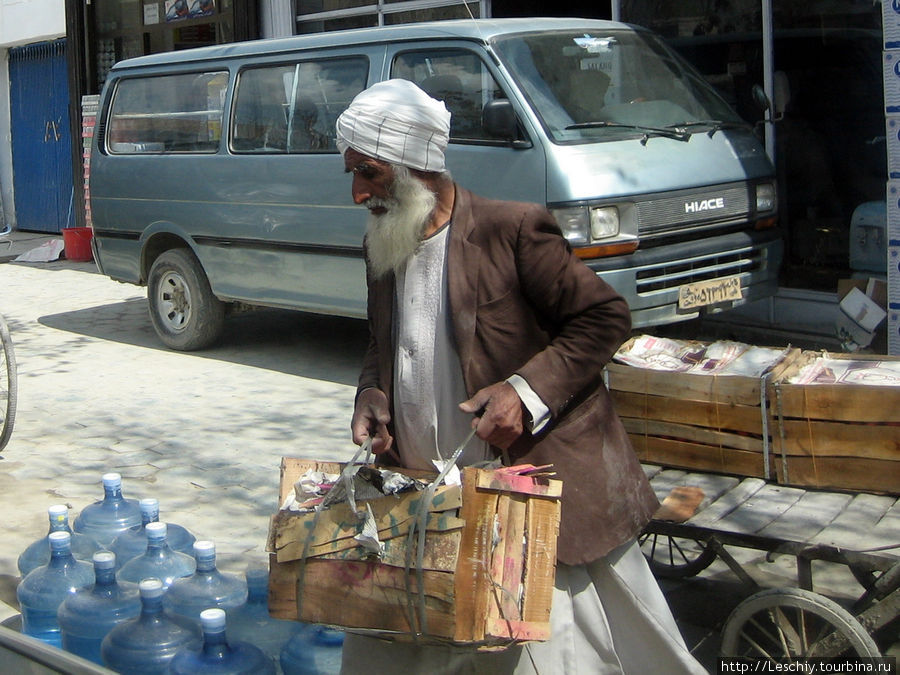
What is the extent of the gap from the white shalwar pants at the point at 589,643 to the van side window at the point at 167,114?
6.07m

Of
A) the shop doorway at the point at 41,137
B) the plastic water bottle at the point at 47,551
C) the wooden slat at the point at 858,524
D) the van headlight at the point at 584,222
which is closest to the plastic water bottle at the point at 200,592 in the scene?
the plastic water bottle at the point at 47,551

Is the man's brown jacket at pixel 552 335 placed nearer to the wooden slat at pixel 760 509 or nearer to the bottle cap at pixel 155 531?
the wooden slat at pixel 760 509

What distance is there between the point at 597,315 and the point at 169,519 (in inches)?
118

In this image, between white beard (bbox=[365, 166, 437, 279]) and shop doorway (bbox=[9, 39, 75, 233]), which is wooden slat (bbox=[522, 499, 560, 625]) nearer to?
white beard (bbox=[365, 166, 437, 279])

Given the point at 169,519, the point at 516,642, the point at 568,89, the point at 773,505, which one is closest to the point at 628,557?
the point at 516,642

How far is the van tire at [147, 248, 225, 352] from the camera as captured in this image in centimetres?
829

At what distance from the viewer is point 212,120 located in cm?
812

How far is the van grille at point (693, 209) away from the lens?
6.11 m

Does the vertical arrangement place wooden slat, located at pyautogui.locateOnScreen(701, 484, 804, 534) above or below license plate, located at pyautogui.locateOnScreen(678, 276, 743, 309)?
below

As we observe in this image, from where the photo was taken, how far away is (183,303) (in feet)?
27.8

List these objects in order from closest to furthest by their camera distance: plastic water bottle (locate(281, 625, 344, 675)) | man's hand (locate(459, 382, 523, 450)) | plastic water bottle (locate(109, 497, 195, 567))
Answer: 1. man's hand (locate(459, 382, 523, 450))
2. plastic water bottle (locate(281, 625, 344, 675))
3. plastic water bottle (locate(109, 497, 195, 567))

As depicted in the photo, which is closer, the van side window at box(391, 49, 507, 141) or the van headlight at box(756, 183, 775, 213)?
the van side window at box(391, 49, 507, 141)

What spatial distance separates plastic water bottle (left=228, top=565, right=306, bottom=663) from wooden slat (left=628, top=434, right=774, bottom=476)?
128cm

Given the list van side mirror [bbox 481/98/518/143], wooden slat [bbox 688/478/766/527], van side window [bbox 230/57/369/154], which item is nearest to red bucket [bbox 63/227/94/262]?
van side window [bbox 230/57/369/154]
